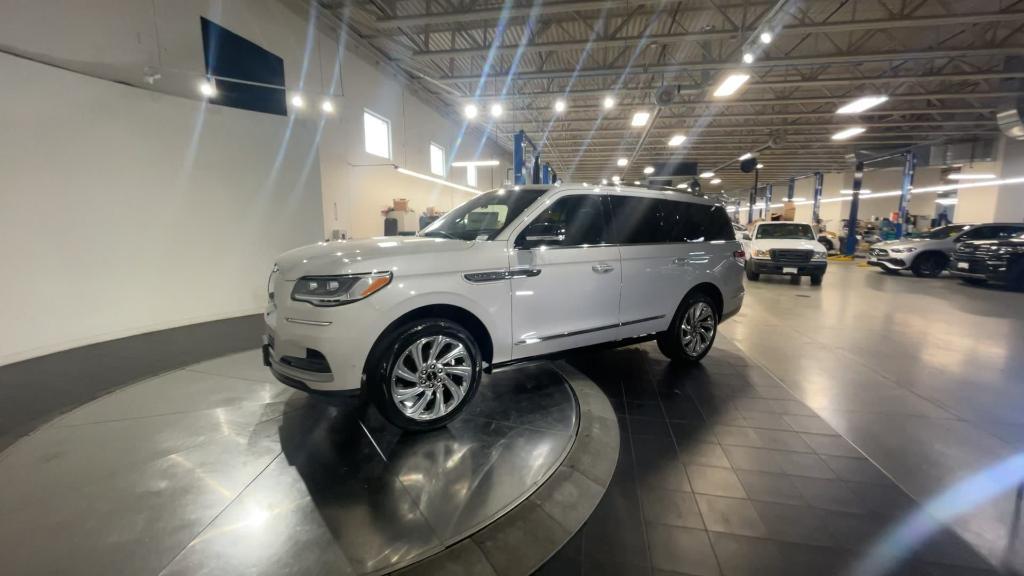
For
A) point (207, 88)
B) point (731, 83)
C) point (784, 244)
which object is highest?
point (731, 83)

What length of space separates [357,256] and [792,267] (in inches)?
429

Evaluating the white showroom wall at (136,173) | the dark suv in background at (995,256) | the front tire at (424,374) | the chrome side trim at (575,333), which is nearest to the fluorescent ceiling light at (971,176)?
the dark suv in background at (995,256)

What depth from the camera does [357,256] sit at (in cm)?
236

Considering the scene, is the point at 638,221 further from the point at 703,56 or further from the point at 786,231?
the point at 786,231

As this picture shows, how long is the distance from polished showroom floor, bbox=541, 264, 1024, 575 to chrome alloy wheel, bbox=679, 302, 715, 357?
9.7 inches

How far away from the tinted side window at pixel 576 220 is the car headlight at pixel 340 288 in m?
1.17

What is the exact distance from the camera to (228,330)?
5.25m

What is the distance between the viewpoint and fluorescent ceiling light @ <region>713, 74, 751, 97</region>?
8328 mm

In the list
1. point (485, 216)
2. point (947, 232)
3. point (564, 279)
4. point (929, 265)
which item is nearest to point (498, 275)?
point (564, 279)

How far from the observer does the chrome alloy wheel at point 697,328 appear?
4.01m

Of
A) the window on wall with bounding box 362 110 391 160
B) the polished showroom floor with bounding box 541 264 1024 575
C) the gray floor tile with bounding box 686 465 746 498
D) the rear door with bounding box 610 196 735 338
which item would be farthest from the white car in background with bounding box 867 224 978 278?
the window on wall with bounding box 362 110 391 160

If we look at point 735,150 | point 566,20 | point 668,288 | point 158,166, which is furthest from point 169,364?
point 735,150

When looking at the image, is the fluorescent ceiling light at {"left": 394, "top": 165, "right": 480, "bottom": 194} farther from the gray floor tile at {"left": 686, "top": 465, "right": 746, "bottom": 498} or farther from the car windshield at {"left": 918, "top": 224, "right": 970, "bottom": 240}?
the car windshield at {"left": 918, "top": 224, "right": 970, "bottom": 240}

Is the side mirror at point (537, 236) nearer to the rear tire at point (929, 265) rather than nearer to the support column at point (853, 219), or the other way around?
the rear tire at point (929, 265)
